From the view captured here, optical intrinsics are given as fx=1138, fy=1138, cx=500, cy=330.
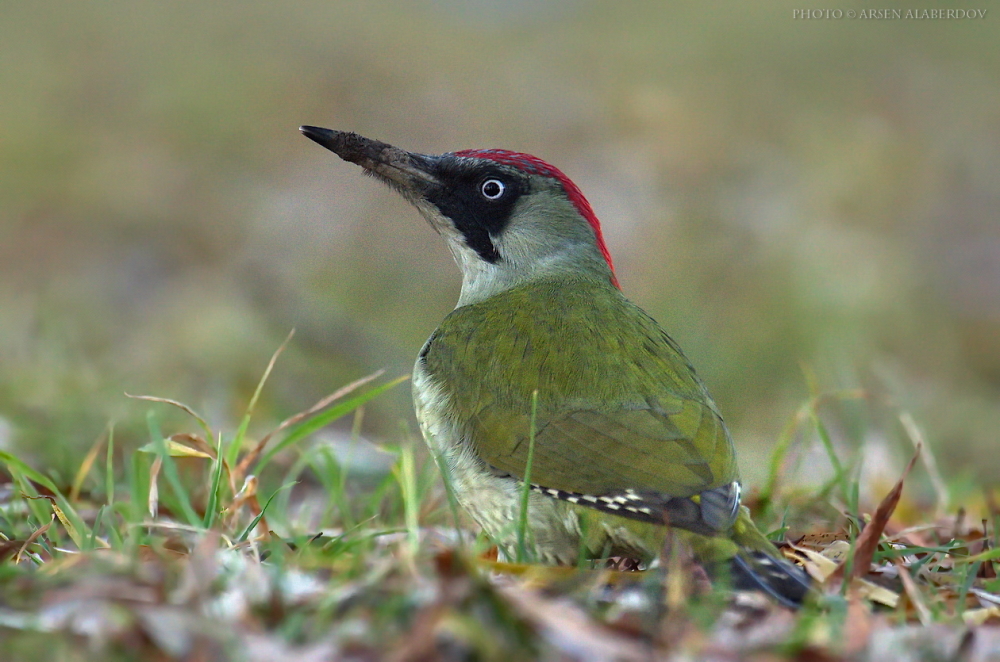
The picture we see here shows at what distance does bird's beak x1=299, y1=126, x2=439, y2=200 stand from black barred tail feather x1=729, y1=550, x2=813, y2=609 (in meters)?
2.17

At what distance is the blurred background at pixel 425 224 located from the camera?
7.59m

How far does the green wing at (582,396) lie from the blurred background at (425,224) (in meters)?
2.10

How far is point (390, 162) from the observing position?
4.47 m

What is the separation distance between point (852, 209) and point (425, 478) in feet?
26.6

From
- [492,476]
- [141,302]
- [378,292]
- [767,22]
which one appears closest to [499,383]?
[492,476]

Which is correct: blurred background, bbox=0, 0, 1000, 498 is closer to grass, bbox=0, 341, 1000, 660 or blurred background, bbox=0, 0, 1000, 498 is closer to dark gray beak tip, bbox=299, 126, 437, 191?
dark gray beak tip, bbox=299, 126, 437, 191

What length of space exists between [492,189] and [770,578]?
2238mm

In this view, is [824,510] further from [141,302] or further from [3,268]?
[3,268]

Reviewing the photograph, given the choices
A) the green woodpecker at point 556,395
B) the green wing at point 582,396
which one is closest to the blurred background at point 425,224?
the green woodpecker at point 556,395

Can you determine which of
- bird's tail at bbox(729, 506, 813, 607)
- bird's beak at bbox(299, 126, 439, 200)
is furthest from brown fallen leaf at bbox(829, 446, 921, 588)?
bird's beak at bbox(299, 126, 439, 200)

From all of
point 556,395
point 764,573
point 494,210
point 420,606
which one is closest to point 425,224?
point 494,210

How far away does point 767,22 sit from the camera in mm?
15000

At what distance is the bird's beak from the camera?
440 centimetres

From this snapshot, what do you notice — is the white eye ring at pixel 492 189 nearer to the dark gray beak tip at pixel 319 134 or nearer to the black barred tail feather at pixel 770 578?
the dark gray beak tip at pixel 319 134
